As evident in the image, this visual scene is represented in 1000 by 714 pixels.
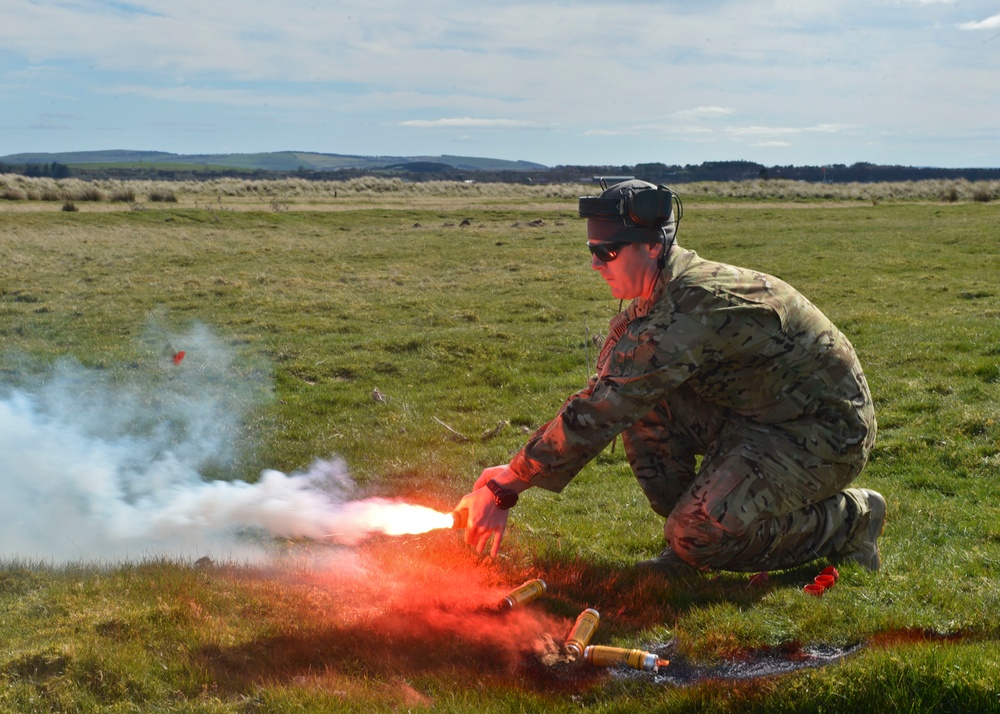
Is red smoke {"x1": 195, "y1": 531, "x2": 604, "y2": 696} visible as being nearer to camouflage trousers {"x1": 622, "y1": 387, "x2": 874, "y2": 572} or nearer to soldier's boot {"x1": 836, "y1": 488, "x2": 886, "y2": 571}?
camouflage trousers {"x1": 622, "y1": 387, "x2": 874, "y2": 572}

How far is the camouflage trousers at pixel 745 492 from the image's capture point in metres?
5.35

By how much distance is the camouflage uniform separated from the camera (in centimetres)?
507

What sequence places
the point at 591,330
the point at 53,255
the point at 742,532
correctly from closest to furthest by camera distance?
the point at 742,532, the point at 591,330, the point at 53,255

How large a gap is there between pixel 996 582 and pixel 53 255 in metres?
30.7

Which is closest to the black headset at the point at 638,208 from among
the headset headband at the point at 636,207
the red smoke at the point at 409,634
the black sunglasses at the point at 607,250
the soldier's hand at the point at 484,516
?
the headset headband at the point at 636,207

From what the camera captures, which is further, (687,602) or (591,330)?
(591,330)

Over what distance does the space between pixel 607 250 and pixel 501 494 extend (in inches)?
67.9

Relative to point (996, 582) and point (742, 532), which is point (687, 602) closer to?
point (742, 532)

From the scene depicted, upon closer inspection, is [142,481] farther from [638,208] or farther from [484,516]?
[638,208]

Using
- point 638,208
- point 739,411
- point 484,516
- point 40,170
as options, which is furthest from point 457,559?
point 40,170

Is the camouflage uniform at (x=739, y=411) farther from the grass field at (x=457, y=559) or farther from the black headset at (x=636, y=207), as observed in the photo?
the grass field at (x=457, y=559)

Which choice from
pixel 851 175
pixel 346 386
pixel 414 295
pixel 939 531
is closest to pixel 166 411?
pixel 346 386

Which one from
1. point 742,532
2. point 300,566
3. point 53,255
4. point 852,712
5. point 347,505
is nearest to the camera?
point 852,712

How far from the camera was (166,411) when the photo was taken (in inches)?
439
